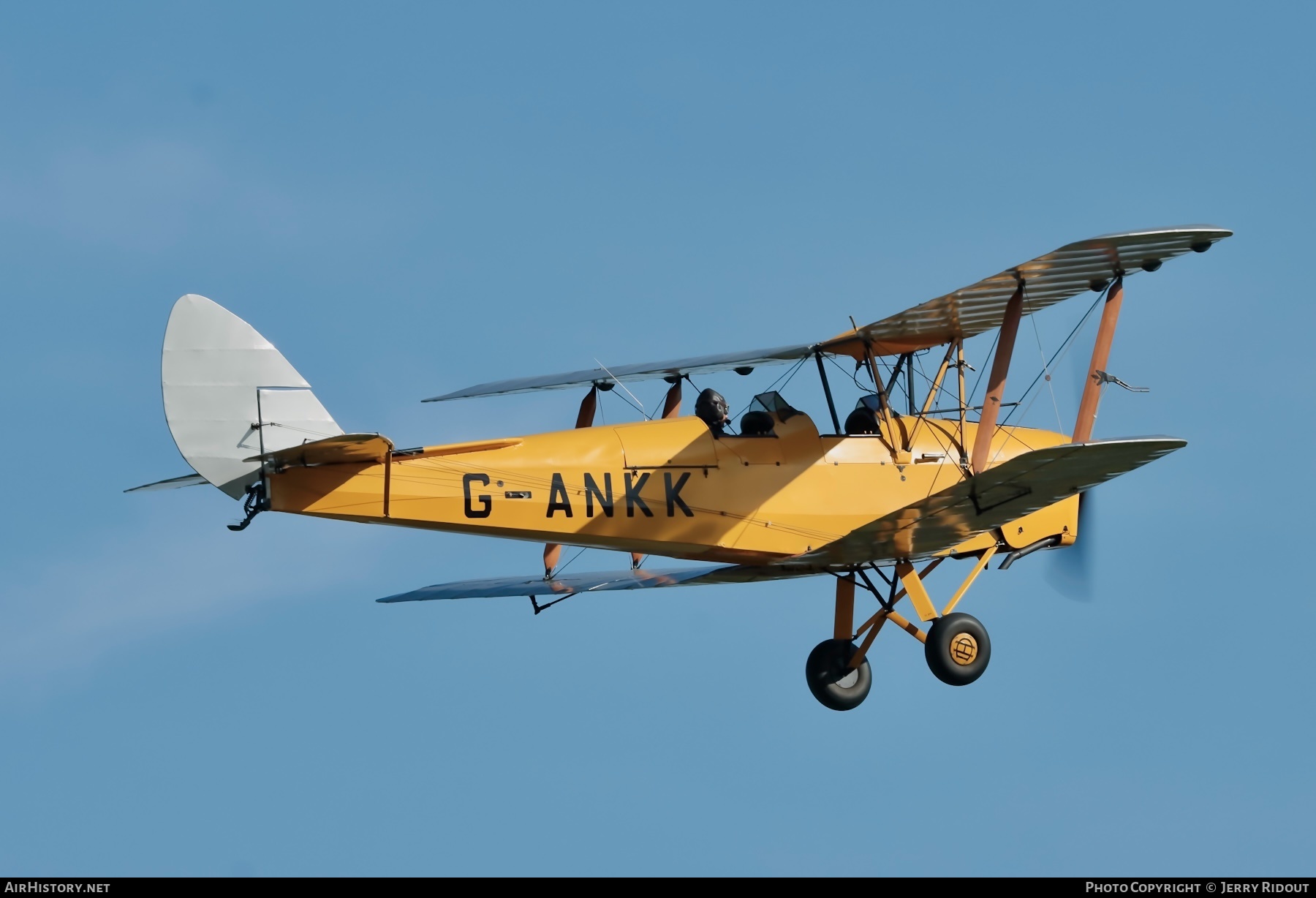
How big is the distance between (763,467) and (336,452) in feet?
12.1

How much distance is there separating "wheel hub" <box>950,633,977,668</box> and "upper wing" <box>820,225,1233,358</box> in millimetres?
2609

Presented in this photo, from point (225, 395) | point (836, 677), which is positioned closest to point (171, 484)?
point (225, 395)

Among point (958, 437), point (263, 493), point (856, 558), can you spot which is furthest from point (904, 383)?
point (263, 493)

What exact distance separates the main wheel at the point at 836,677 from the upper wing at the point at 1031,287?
2631mm

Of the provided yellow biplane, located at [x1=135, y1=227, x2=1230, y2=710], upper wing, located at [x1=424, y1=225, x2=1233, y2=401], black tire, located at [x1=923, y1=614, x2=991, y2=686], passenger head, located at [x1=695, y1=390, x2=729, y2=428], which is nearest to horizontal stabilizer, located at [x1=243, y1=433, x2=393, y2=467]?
yellow biplane, located at [x1=135, y1=227, x2=1230, y2=710]

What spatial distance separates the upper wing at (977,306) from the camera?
14273mm

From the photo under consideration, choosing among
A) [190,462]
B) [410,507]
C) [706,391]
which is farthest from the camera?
[706,391]

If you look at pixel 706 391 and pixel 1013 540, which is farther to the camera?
pixel 1013 540

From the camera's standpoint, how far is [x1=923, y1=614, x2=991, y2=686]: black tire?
15453 millimetres

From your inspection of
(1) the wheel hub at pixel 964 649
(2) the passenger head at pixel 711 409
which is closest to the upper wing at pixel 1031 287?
(2) the passenger head at pixel 711 409

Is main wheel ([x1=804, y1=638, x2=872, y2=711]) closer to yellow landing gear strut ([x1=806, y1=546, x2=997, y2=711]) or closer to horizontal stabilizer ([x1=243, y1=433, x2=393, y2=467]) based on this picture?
yellow landing gear strut ([x1=806, y1=546, x2=997, y2=711])

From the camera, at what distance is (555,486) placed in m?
14.4
